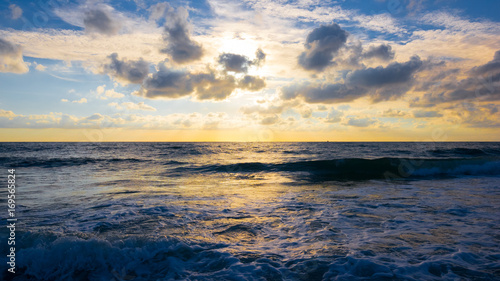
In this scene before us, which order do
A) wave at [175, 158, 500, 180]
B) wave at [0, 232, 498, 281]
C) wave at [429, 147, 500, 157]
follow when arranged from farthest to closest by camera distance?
1. wave at [429, 147, 500, 157]
2. wave at [175, 158, 500, 180]
3. wave at [0, 232, 498, 281]

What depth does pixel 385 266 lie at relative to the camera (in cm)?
457

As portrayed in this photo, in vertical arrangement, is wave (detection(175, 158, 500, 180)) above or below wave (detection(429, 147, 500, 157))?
below

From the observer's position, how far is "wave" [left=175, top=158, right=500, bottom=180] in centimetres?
1978

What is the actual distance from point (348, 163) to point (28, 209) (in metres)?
22.3

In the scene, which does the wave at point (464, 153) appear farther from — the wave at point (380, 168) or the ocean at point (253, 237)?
the ocean at point (253, 237)

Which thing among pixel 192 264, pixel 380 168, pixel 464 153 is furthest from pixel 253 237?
pixel 464 153

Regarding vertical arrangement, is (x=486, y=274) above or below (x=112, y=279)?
above

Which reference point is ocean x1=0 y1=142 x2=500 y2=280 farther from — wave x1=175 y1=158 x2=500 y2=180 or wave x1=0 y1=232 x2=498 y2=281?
wave x1=175 y1=158 x2=500 y2=180

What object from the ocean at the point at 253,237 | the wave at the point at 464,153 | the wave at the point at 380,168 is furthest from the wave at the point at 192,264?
the wave at the point at 464,153

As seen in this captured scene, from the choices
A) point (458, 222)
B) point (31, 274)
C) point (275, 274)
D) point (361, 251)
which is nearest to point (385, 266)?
point (361, 251)

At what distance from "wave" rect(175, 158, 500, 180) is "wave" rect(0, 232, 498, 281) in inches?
555

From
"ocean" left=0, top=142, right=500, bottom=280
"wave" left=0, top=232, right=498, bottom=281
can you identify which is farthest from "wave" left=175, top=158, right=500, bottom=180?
"wave" left=0, top=232, right=498, bottom=281

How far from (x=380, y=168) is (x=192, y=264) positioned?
20592 millimetres

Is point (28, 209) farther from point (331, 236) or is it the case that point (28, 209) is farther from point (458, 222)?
point (458, 222)
